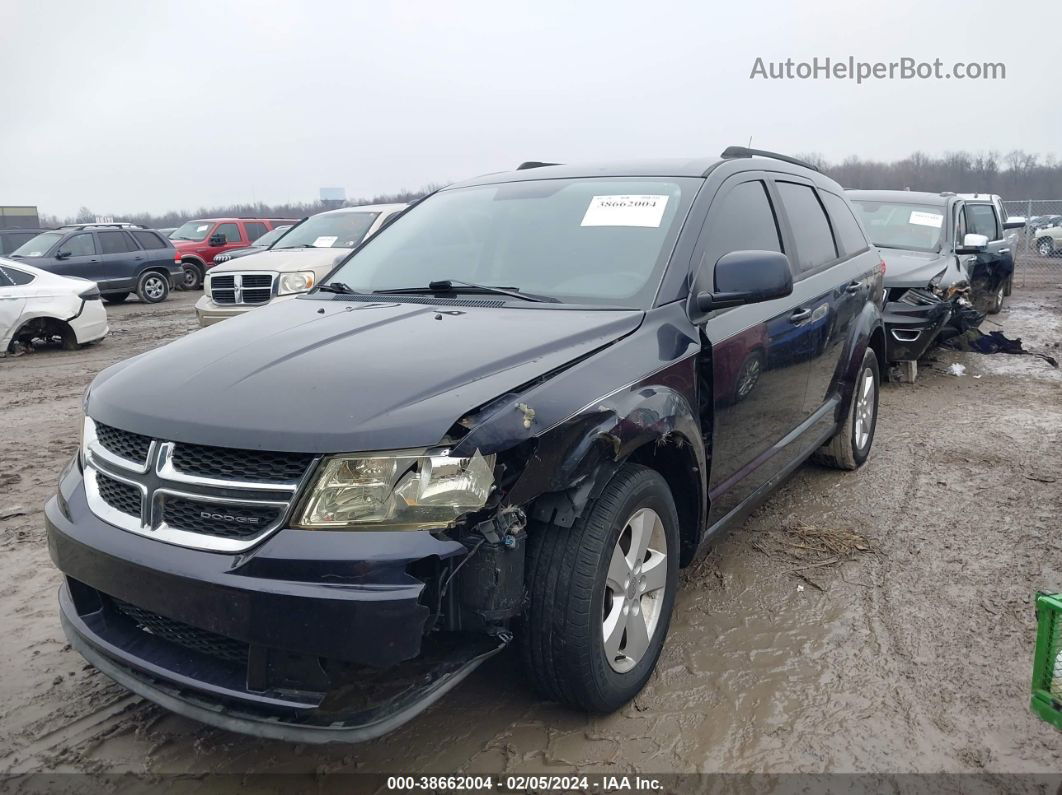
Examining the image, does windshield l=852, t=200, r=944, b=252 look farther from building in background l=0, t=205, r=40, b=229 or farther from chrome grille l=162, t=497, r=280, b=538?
building in background l=0, t=205, r=40, b=229

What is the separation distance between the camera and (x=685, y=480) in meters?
2.94

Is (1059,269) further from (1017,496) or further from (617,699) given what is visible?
(617,699)

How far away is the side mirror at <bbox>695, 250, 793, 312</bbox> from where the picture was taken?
2.94 metres

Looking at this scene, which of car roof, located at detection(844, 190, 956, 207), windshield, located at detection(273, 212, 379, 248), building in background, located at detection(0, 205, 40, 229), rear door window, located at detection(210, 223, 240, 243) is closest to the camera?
car roof, located at detection(844, 190, 956, 207)

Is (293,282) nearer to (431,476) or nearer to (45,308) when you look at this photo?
(45,308)

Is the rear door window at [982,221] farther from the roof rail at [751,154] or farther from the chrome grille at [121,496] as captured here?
the chrome grille at [121,496]

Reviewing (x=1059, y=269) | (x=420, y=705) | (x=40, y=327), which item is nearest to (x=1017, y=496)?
(x=420, y=705)

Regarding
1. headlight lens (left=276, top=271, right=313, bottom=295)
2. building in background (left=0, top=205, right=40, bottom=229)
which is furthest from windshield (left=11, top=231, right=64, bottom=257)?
building in background (left=0, top=205, right=40, bottom=229)

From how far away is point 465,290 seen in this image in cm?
323

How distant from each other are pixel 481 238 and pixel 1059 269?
24147mm

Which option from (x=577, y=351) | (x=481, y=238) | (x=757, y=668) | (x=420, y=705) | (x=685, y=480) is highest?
(x=481, y=238)

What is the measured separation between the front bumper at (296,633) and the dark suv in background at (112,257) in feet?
50.1

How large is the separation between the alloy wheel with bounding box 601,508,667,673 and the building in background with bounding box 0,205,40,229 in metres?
45.5

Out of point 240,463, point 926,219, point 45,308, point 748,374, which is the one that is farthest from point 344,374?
point 45,308
